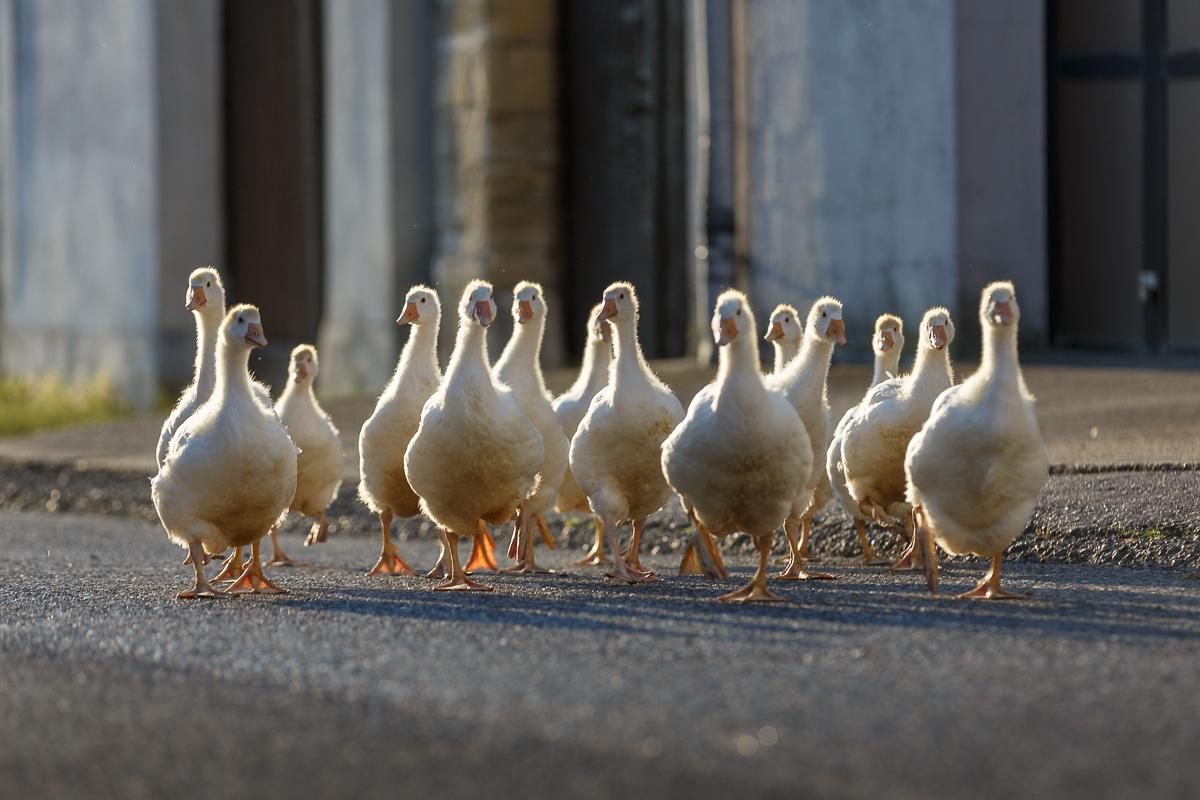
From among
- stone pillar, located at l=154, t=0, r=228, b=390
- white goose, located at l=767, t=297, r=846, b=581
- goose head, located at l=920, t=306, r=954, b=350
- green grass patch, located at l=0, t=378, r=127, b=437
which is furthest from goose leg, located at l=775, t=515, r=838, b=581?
stone pillar, located at l=154, t=0, r=228, b=390

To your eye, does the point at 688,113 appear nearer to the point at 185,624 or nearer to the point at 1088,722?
the point at 185,624

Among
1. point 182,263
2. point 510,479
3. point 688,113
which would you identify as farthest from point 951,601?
point 182,263

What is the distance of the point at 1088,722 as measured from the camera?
15.3ft

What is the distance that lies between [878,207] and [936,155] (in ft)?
1.77

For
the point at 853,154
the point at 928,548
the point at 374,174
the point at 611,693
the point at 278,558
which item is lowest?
the point at 278,558

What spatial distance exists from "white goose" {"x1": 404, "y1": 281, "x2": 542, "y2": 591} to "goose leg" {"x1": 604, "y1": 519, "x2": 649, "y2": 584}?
0.39 meters

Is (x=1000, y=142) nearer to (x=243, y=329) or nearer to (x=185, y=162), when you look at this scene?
(x=243, y=329)

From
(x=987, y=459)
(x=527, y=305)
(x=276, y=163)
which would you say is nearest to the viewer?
(x=987, y=459)

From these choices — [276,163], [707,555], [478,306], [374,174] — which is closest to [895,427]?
[707,555]

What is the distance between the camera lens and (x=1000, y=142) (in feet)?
43.2

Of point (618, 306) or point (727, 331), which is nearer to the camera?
point (727, 331)

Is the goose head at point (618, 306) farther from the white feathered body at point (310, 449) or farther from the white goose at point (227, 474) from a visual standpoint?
the white feathered body at point (310, 449)

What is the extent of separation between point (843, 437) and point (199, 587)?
2.65 meters

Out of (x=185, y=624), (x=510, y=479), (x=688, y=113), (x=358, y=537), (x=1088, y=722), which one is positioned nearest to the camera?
(x=1088, y=722)
